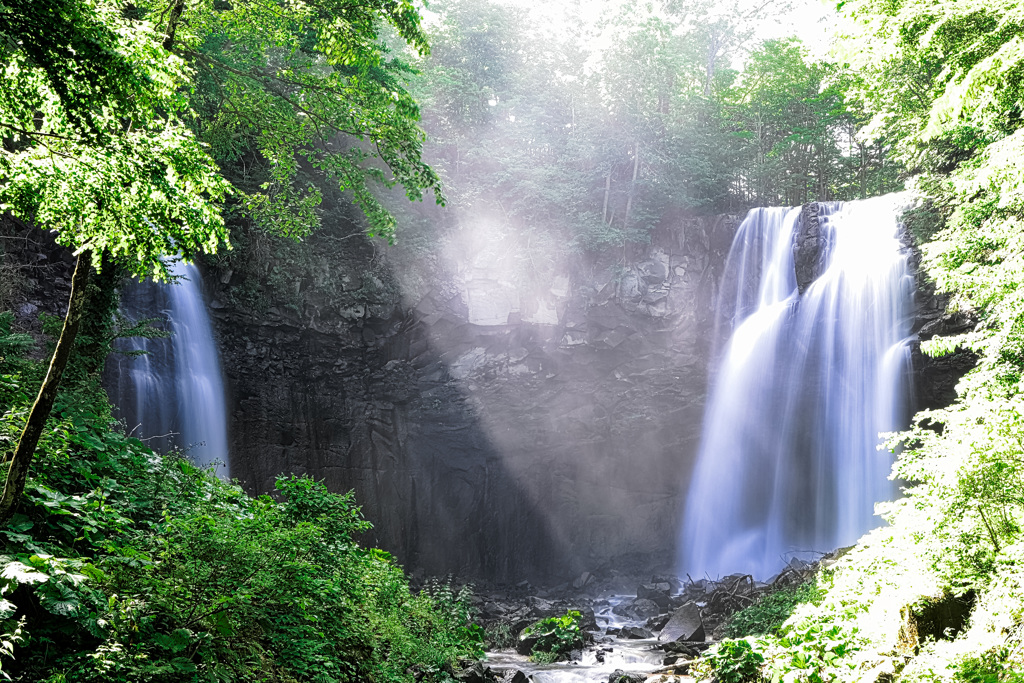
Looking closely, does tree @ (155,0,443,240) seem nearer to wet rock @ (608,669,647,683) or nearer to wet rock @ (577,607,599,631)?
wet rock @ (608,669,647,683)

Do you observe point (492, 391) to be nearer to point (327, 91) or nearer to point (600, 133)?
point (600, 133)

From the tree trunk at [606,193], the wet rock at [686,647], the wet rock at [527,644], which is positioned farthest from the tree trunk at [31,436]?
the tree trunk at [606,193]

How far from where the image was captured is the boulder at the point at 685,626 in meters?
10.2

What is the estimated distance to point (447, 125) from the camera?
21.2 m

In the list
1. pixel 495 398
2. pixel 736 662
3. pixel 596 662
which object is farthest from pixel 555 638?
pixel 495 398

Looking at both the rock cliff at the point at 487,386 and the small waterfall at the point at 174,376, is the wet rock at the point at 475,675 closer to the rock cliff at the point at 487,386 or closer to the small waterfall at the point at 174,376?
the small waterfall at the point at 174,376

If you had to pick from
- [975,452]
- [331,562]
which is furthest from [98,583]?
[975,452]

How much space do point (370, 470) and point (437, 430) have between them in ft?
7.65

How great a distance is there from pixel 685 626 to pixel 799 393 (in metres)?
8.63

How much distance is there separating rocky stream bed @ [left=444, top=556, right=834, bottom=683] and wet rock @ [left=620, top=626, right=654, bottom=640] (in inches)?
0.9

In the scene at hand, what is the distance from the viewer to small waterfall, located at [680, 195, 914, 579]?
1491 centimetres

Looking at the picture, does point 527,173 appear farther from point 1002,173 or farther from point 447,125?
point 1002,173

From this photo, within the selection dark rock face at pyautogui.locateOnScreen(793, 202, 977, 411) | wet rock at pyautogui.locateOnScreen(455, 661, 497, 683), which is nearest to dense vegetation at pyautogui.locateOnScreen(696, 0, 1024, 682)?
wet rock at pyautogui.locateOnScreen(455, 661, 497, 683)

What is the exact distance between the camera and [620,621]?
14.0m
